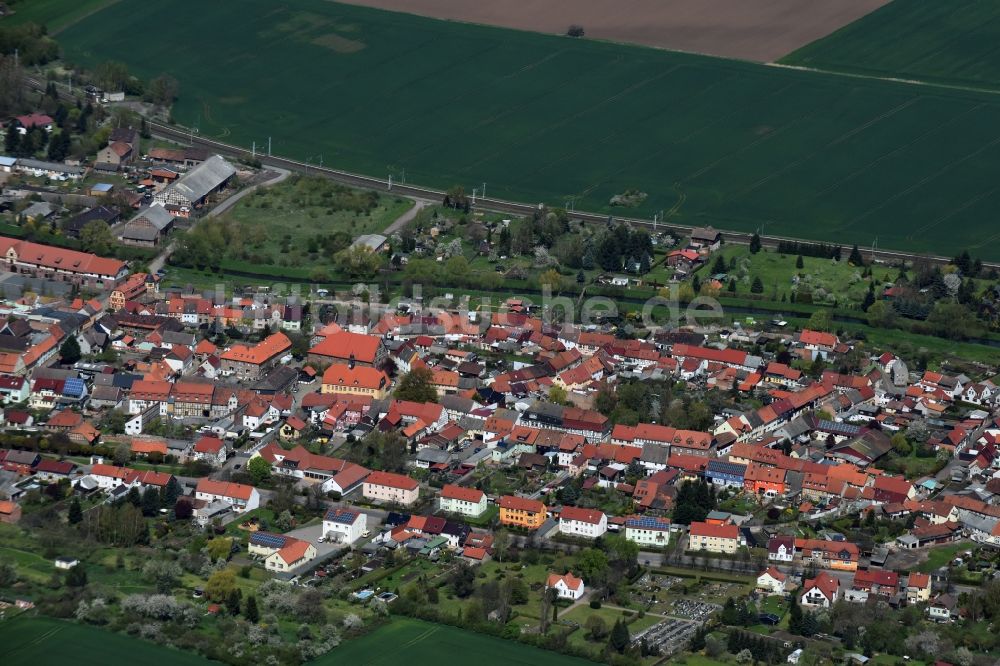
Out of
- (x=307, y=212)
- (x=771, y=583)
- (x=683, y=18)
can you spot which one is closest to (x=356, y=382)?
(x=771, y=583)

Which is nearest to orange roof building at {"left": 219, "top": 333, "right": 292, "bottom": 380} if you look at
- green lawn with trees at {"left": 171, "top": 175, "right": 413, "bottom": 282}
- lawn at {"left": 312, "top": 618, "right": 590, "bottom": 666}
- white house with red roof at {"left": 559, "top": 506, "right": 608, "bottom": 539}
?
green lawn with trees at {"left": 171, "top": 175, "right": 413, "bottom": 282}

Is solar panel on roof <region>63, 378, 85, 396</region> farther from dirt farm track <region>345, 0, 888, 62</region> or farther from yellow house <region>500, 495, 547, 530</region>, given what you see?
dirt farm track <region>345, 0, 888, 62</region>

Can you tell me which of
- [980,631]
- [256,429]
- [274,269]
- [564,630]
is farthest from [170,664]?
[274,269]

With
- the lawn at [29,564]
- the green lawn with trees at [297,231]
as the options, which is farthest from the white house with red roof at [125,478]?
the green lawn with trees at [297,231]

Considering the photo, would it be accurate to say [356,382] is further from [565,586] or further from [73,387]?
[565,586]

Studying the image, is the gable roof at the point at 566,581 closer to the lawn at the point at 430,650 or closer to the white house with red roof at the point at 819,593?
the lawn at the point at 430,650
